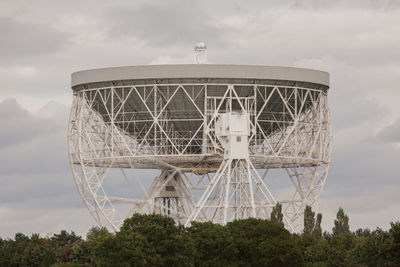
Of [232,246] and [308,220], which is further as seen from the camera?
[308,220]

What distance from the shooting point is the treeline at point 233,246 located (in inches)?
3310

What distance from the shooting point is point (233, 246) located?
292ft

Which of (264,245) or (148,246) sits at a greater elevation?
(264,245)

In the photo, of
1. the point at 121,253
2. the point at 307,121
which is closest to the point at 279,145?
the point at 307,121

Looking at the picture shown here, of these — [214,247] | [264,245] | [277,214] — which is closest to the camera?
[214,247]

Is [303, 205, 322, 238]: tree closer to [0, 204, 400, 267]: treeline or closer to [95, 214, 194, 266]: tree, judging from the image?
[0, 204, 400, 267]: treeline

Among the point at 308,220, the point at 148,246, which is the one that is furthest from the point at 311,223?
the point at 148,246

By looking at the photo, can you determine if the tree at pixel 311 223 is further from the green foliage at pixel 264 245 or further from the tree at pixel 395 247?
the tree at pixel 395 247

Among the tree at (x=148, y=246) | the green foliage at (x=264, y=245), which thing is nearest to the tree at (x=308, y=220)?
the green foliage at (x=264, y=245)

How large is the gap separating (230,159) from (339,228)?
1607 cm

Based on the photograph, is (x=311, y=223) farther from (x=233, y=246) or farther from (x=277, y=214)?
(x=233, y=246)

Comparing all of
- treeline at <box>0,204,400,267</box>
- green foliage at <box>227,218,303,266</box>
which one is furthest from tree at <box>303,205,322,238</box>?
green foliage at <box>227,218,303,266</box>

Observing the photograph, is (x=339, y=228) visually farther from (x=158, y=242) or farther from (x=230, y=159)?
(x=158, y=242)

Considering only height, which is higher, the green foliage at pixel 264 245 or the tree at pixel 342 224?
the tree at pixel 342 224
